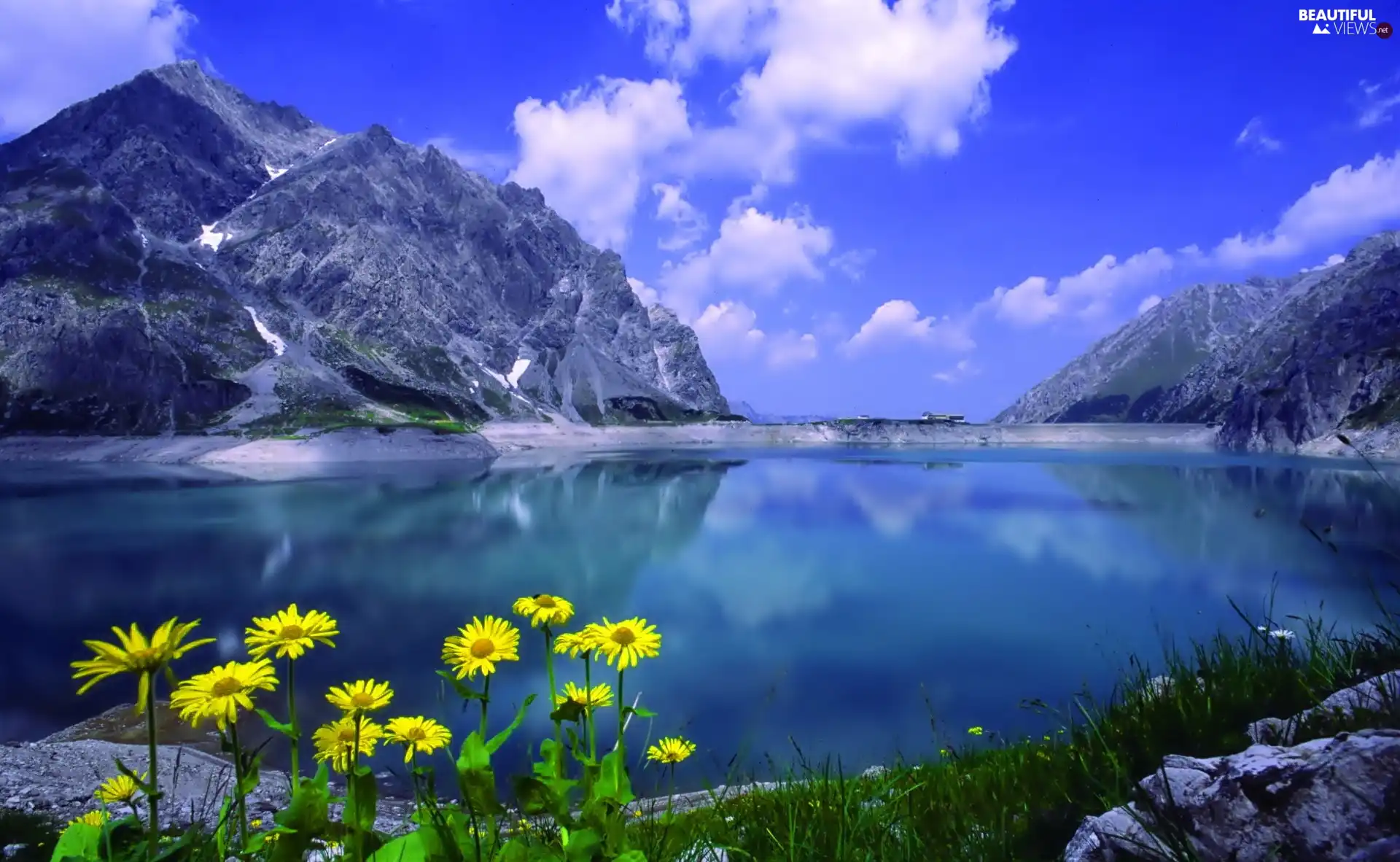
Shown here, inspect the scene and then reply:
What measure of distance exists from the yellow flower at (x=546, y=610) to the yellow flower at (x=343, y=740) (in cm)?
50

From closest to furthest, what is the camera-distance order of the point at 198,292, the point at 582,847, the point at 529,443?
the point at 582,847 → the point at 529,443 → the point at 198,292

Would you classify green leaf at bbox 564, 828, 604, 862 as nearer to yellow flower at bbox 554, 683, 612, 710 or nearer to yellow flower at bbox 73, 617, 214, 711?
yellow flower at bbox 554, 683, 612, 710

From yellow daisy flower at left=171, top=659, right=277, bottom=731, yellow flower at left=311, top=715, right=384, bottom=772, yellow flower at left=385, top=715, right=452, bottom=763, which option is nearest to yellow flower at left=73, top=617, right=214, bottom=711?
yellow daisy flower at left=171, top=659, right=277, bottom=731

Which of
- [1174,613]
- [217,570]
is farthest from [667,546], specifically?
[1174,613]

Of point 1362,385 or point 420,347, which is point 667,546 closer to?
point 1362,385

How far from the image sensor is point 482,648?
214cm

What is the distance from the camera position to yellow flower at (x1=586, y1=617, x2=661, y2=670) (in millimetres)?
2178

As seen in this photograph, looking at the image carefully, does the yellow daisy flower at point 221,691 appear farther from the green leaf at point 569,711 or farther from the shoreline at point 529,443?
the shoreline at point 529,443

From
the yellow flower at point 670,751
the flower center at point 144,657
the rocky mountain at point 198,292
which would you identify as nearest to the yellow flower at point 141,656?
the flower center at point 144,657

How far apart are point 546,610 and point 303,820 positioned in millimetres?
788

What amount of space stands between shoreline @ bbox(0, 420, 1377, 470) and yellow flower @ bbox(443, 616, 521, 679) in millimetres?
70124

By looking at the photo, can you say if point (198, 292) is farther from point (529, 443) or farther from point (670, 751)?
point (670, 751)

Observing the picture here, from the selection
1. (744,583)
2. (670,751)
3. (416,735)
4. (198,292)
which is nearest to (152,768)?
(416,735)

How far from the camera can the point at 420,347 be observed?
17788 cm
